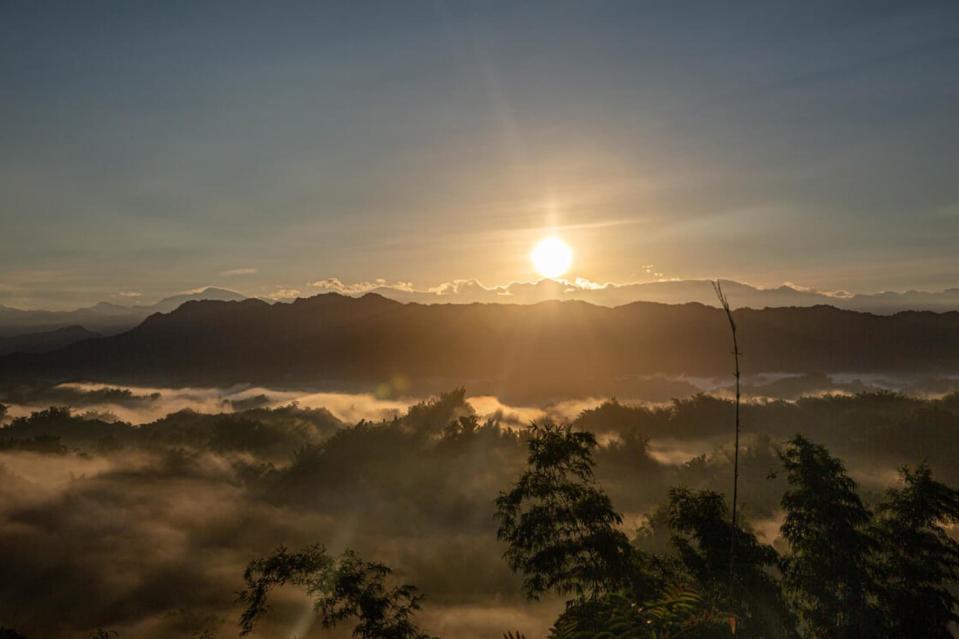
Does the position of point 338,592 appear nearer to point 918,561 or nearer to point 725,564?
point 725,564

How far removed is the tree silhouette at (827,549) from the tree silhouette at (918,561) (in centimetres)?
78

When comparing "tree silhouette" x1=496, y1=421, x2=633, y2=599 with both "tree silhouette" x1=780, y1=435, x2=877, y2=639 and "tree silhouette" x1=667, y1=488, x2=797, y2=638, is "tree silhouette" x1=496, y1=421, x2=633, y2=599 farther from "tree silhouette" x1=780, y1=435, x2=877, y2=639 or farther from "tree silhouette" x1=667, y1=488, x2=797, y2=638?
"tree silhouette" x1=780, y1=435, x2=877, y2=639

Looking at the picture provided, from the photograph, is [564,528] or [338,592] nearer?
[564,528]

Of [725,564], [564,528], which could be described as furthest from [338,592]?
[725,564]

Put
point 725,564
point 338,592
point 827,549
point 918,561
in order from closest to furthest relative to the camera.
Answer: point 338,592 < point 725,564 < point 918,561 < point 827,549

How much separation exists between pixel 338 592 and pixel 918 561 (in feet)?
72.7

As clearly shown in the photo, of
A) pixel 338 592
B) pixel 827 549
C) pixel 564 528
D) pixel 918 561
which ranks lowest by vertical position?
pixel 338 592

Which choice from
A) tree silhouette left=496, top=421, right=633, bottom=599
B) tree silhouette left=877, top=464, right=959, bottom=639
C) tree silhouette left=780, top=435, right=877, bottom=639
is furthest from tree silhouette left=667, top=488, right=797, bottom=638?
tree silhouette left=877, top=464, right=959, bottom=639

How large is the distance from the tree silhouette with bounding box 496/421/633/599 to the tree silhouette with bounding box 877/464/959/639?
36.3 feet

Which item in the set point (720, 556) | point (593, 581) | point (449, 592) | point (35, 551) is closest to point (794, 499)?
point (720, 556)

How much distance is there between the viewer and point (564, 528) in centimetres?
1950

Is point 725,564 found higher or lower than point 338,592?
higher

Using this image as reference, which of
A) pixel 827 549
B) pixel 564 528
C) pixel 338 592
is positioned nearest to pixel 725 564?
pixel 827 549

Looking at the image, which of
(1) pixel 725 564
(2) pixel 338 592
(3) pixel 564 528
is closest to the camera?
(3) pixel 564 528
